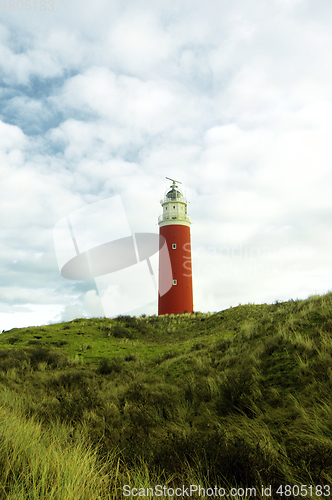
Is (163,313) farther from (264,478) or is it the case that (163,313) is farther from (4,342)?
(264,478)

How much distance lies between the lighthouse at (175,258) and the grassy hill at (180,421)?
2134 cm

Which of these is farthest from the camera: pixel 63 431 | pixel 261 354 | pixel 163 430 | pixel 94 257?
pixel 94 257

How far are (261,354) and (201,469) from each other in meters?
5.03

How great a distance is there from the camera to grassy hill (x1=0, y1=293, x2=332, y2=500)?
330cm

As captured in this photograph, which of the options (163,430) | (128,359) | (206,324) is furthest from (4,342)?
(163,430)

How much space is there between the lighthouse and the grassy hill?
21.3 metres

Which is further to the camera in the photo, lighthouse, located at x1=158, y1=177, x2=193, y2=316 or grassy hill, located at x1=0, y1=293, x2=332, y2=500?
lighthouse, located at x1=158, y1=177, x2=193, y2=316

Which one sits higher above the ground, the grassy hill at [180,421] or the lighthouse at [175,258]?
the lighthouse at [175,258]

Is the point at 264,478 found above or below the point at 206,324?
below

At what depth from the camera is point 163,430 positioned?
18.5ft

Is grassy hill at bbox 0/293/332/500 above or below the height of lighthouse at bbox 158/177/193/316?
below

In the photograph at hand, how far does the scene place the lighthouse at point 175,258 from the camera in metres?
35.4

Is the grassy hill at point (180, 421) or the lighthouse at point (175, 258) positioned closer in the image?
the grassy hill at point (180, 421)

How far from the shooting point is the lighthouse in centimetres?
3544
